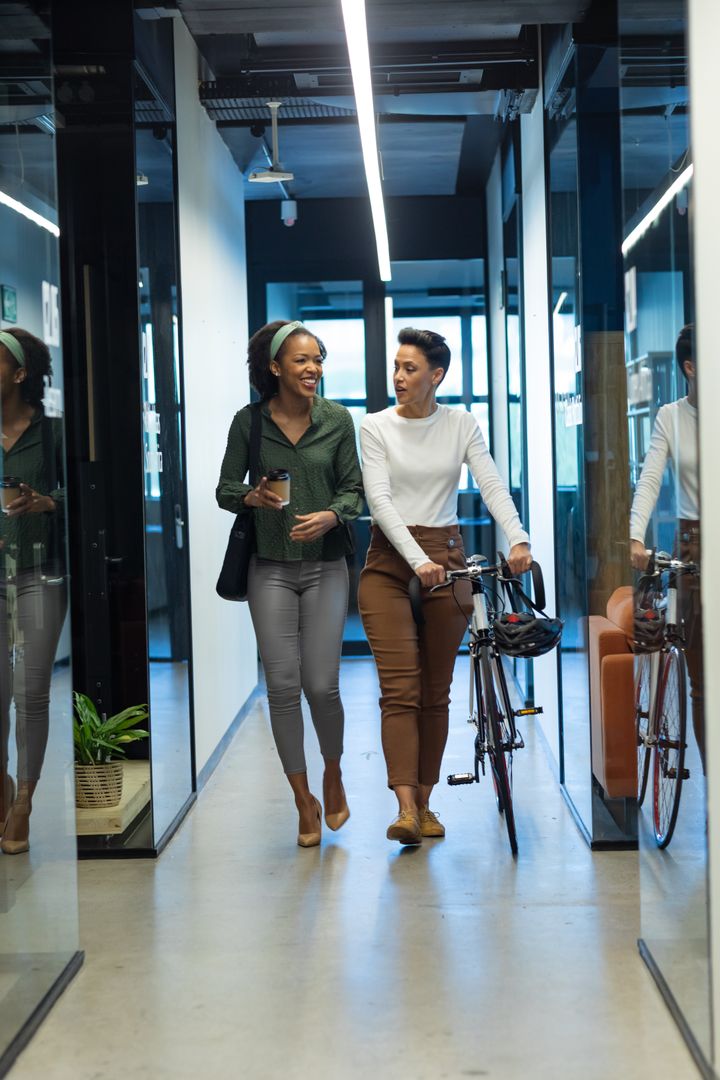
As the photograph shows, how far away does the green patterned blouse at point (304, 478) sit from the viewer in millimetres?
4492

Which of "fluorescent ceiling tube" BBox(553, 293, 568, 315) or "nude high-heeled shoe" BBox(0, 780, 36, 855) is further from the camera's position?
"fluorescent ceiling tube" BBox(553, 293, 568, 315)

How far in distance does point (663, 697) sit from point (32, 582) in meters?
1.56

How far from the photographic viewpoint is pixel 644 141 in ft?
10.3

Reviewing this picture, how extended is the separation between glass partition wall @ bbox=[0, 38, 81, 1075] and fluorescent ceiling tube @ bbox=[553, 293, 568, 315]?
2.02 m

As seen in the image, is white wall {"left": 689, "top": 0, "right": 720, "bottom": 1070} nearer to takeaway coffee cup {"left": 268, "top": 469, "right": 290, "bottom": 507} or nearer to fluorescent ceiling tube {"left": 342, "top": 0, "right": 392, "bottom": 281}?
fluorescent ceiling tube {"left": 342, "top": 0, "right": 392, "bottom": 281}

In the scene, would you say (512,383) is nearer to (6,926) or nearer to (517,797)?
(517,797)

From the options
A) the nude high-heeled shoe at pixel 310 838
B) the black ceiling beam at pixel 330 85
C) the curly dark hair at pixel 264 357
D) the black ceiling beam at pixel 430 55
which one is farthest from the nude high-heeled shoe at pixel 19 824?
the black ceiling beam at pixel 330 85

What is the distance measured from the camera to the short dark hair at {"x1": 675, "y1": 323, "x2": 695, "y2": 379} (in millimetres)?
2740

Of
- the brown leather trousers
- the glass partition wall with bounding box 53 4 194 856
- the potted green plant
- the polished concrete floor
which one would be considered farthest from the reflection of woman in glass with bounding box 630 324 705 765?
the potted green plant

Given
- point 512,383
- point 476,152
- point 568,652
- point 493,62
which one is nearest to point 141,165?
point 493,62

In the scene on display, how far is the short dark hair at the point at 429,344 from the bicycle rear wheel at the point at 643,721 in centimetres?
153

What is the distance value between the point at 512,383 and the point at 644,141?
4821 millimetres

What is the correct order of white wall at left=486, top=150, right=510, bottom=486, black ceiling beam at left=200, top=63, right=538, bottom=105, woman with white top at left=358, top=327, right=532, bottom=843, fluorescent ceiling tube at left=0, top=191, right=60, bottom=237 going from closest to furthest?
fluorescent ceiling tube at left=0, top=191, right=60, bottom=237
woman with white top at left=358, top=327, right=532, bottom=843
black ceiling beam at left=200, top=63, right=538, bottom=105
white wall at left=486, top=150, right=510, bottom=486

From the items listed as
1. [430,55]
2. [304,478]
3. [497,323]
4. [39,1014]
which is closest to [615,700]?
[304,478]
